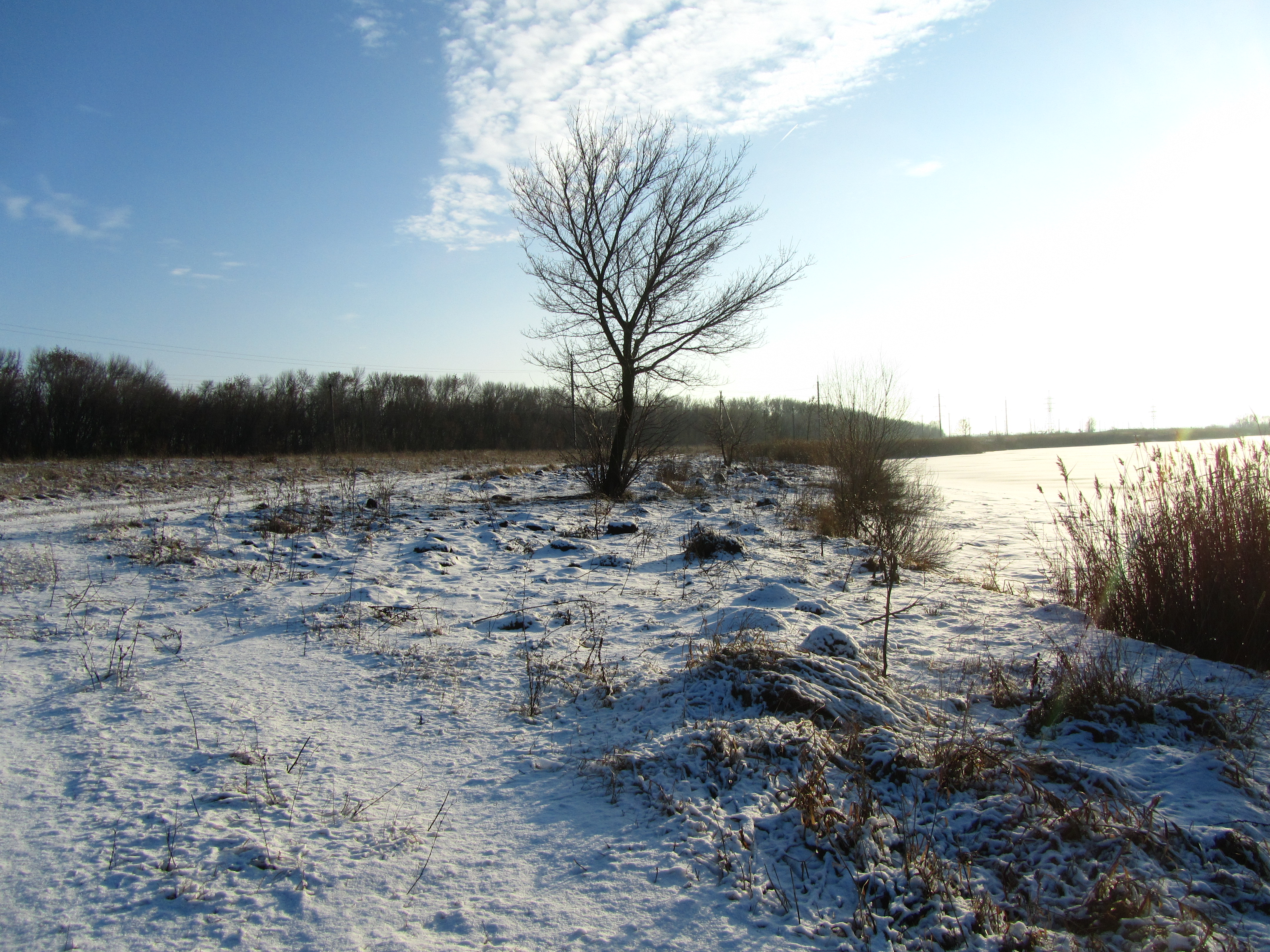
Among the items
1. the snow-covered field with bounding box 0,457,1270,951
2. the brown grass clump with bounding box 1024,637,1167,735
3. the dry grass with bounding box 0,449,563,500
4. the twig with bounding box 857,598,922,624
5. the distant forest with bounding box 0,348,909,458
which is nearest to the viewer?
the snow-covered field with bounding box 0,457,1270,951

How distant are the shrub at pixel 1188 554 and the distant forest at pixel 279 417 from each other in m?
6.76

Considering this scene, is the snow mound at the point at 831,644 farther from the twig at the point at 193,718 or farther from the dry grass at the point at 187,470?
the dry grass at the point at 187,470

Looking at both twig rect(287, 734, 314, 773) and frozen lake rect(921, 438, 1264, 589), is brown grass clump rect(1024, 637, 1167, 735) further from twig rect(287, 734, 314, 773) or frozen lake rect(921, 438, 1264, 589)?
twig rect(287, 734, 314, 773)

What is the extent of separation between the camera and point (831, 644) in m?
4.39

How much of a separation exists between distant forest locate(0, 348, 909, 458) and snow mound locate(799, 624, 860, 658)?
8949 millimetres

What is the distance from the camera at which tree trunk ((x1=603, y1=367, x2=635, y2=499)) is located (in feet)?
44.2

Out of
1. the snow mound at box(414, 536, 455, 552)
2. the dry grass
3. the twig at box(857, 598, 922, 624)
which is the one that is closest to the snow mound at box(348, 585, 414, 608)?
the snow mound at box(414, 536, 455, 552)

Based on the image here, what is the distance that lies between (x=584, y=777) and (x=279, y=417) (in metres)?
42.0

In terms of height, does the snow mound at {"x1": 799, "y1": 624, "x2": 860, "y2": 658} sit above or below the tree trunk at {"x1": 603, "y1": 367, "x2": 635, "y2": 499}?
below

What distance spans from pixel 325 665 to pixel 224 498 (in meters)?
8.53

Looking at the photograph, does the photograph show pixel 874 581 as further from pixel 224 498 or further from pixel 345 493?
pixel 224 498

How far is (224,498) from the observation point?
36.6ft

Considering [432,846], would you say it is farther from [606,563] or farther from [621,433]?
[621,433]

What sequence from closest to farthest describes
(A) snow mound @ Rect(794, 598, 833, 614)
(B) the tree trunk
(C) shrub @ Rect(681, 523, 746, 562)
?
(A) snow mound @ Rect(794, 598, 833, 614) < (C) shrub @ Rect(681, 523, 746, 562) < (B) the tree trunk
